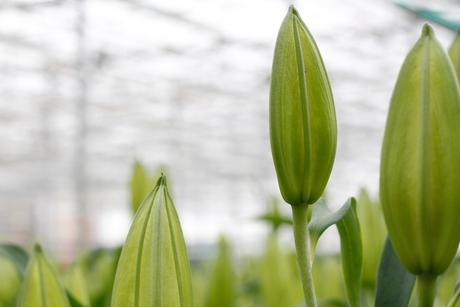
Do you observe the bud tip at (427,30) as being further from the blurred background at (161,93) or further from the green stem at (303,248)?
the blurred background at (161,93)

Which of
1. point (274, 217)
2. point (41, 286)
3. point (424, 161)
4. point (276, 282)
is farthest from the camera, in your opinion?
point (274, 217)

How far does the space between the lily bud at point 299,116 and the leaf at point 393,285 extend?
0.08 metres

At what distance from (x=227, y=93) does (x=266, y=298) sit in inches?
276

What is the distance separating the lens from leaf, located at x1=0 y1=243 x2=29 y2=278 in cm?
41

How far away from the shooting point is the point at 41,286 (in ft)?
1.16

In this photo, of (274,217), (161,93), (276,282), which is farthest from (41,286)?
(161,93)

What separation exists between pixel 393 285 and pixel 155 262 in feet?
0.42

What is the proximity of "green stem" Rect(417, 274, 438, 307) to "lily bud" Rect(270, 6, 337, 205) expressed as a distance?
0.06m

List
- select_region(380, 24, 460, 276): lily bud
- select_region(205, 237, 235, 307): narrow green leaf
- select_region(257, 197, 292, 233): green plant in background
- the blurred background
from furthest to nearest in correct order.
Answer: the blurred background, select_region(257, 197, 292, 233): green plant in background, select_region(205, 237, 235, 307): narrow green leaf, select_region(380, 24, 460, 276): lily bud

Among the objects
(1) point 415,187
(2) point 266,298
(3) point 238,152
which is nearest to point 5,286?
(2) point 266,298

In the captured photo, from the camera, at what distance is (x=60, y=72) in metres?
6.22

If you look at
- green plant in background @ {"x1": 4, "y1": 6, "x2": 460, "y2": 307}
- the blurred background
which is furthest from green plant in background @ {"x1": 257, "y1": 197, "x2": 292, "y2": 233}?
the blurred background

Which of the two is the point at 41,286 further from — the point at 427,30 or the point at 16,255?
the point at 427,30

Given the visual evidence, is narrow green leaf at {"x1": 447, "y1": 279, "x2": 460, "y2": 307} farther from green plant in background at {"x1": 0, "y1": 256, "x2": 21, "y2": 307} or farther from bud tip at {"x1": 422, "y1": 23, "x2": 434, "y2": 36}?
green plant in background at {"x1": 0, "y1": 256, "x2": 21, "y2": 307}
